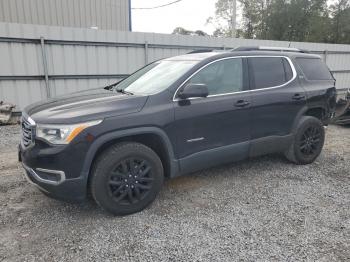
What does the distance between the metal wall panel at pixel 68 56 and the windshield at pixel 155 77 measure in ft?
14.2

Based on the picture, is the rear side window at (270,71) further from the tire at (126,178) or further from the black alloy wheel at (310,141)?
the tire at (126,178)

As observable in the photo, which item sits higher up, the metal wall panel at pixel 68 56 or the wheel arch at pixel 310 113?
the metal wall panel at pixel 68 56

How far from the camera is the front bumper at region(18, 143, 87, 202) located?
281cm

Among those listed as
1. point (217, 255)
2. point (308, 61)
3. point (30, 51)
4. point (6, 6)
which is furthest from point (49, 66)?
point (217, 255)

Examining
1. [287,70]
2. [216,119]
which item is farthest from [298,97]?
[216,119]

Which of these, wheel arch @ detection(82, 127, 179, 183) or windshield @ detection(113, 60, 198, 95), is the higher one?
windshield @ detection(113, 60, 198, 95)

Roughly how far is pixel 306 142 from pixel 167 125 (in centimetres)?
260

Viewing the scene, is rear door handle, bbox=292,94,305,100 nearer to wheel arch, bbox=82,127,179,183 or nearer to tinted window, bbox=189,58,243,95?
tinted window, bbox=189,58,243,95

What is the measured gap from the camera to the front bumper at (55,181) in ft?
9.23

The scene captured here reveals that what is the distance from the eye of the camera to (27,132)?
305 cm

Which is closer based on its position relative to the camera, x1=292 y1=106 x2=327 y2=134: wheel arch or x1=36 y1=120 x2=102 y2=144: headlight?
x1=36 y1=120 x2=102 y2=144: headlight

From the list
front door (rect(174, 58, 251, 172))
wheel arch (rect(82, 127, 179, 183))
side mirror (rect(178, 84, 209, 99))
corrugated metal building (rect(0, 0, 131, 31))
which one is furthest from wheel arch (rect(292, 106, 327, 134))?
corrugated metal building (rect(0, 0, 131, 31))

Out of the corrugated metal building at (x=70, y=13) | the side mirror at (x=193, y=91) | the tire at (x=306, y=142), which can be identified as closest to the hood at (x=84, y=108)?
the side mirror at (x=193, y=91)

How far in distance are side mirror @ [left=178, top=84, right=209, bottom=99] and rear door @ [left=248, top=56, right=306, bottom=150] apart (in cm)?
95
